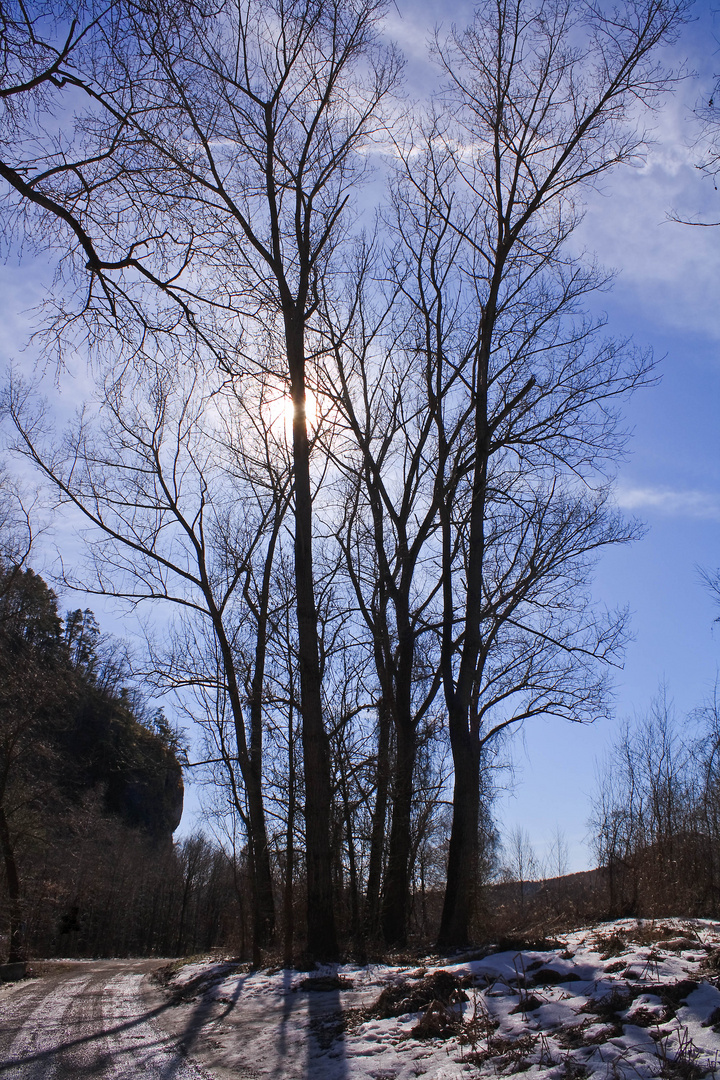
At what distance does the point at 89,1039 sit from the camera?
6266 mm

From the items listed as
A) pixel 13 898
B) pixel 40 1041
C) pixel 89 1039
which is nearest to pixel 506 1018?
pixel 89 1039

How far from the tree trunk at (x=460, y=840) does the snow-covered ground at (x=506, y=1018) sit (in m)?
3.04

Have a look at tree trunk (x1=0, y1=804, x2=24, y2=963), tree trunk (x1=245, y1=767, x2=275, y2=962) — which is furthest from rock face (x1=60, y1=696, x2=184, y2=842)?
tree trunk (x1=245, y1=767, x2=275, y2=962)

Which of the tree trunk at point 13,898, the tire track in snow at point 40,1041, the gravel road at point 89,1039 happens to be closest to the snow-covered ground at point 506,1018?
the gravel road at point 89,1039

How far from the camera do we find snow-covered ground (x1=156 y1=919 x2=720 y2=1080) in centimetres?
380

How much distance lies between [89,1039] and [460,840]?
19.2ft

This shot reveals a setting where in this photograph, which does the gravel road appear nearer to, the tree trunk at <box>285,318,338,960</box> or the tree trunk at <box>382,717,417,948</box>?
the tree trunk at <box>285,318,338,960</box>

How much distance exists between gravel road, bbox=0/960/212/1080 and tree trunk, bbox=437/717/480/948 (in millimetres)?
4149

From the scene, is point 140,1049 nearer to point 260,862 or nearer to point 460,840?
point 460,840

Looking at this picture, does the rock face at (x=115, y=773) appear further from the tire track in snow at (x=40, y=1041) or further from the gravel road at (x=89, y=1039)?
the tire track in snow at (x=40, y=1041)

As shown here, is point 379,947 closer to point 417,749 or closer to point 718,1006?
point 417,749

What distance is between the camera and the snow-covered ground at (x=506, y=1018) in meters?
3.80

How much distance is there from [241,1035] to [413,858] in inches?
377

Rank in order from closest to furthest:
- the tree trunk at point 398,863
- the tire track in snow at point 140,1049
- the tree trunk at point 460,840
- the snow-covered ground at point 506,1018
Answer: the snow-covered ground at point 506,1018 → the tire track in snow at point 140,1049 → the tree trunk at point 460,840 → the tree trunk at point 398,863
